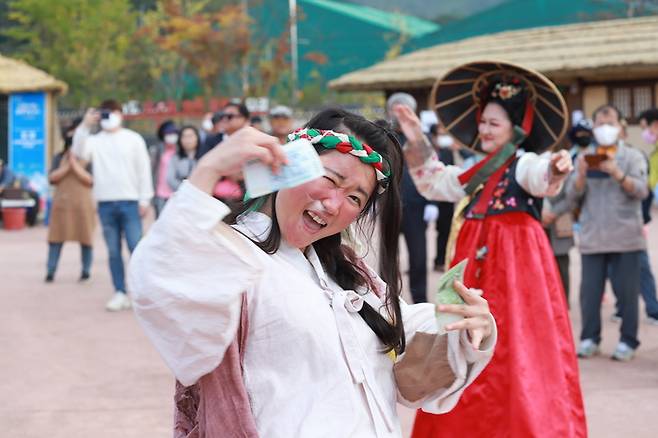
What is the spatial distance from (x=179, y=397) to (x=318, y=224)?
18.6 inches

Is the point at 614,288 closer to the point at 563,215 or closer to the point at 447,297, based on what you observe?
the point at 563,215

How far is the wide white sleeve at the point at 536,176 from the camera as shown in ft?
15.1

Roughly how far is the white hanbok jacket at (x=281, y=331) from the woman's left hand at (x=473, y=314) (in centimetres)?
5

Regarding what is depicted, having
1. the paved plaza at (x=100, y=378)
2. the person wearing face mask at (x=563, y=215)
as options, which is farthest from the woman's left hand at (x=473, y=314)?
the person wearing face mask at (x=563, y=215)

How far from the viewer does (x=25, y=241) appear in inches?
599

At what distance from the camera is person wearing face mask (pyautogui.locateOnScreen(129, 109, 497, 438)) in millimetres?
1938

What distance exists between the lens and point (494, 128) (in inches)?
193

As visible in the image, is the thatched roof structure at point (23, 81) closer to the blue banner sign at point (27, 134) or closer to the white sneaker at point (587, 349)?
the blue banner sign at point (27, 134)

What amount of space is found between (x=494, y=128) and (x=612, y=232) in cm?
242

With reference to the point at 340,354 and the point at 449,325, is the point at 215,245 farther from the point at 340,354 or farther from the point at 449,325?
the point at 449,325

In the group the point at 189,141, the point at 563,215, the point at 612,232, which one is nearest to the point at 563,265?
the point at 563,215

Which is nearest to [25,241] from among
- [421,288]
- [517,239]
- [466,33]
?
[421,288]

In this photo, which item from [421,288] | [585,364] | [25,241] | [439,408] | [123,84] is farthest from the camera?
[123,84]

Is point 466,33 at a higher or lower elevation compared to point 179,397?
higher
